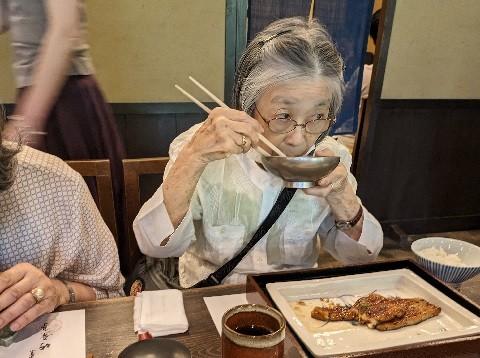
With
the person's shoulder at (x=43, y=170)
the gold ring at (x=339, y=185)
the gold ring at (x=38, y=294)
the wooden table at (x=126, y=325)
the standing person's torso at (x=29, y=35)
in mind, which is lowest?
the wooden table at (x=126, y=325)

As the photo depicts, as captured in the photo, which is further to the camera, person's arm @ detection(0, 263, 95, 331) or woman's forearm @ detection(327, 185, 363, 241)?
woman's forearm @ detection(327, 185, 363, 241)

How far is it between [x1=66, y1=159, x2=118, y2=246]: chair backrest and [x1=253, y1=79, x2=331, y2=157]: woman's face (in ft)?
2.00

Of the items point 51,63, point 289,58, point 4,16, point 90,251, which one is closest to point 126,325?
point 90,251

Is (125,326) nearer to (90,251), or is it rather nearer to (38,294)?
(38,294)

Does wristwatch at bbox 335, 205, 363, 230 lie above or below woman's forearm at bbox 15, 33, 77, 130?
below

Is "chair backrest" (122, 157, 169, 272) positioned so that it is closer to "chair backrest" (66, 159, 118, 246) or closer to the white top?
"chair backrest" (66, 159, 118, 246)

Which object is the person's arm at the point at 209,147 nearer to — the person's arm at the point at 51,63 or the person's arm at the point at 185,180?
the person's arm at the point at 185,180

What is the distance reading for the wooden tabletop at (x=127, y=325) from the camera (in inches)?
39.4

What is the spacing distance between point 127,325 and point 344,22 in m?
3.50

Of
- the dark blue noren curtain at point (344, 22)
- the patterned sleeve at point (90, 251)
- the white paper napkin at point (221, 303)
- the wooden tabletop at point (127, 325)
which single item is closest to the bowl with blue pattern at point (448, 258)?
the wooden tabletop at point (127, 325)

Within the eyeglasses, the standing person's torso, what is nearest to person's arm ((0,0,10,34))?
the standing person's torso

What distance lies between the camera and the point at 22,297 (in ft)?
3.47

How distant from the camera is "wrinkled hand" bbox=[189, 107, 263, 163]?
1216 millimetres

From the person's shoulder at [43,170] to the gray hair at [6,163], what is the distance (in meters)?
0.07
